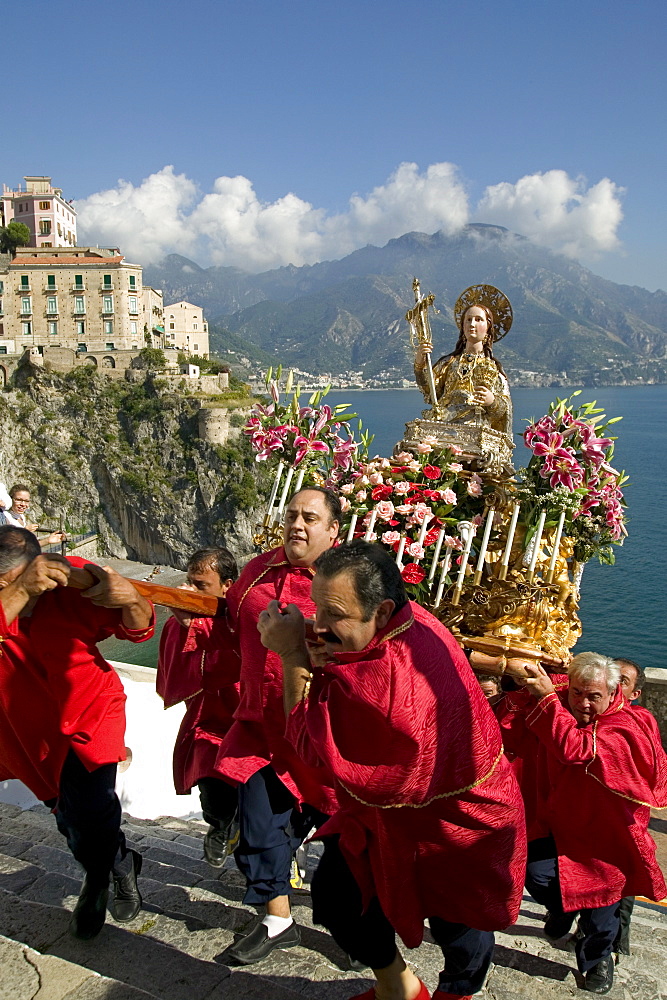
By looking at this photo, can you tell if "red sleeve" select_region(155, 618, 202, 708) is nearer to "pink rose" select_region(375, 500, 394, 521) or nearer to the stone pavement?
the stone pavement

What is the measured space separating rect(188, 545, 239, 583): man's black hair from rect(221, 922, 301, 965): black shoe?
6.40 feet

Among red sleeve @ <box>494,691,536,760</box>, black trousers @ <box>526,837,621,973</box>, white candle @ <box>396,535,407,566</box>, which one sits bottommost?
black trousers @ <box>526,837,621,973</box>

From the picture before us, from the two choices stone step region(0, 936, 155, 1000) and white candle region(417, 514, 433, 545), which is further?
white candle region(417, 514, 433, 545)

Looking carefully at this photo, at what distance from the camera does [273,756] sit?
3633 mm

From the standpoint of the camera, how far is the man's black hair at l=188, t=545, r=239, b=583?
4523 mm

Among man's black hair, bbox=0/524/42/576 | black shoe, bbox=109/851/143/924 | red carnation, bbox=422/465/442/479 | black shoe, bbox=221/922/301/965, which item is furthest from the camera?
red carnation, bbox=422/465/442/479

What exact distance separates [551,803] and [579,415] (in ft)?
10.6

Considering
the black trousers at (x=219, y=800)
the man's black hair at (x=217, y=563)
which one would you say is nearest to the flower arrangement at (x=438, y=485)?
the man's black hair at (x=217, y=563)

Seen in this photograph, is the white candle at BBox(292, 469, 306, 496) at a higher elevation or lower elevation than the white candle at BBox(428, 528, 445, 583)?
higher

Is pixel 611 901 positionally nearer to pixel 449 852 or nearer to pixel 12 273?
pixel 449 852

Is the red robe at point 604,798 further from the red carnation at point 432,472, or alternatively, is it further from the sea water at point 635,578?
the sea water at point 635,578

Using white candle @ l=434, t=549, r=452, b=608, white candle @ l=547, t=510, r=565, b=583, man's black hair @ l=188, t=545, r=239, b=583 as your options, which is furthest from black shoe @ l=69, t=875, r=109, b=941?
white candle @ l=547, t=510, r=565, b=583

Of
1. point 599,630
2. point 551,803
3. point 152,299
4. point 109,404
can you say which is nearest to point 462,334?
point 551,803

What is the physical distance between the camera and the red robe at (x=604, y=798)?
3457 millimetres
